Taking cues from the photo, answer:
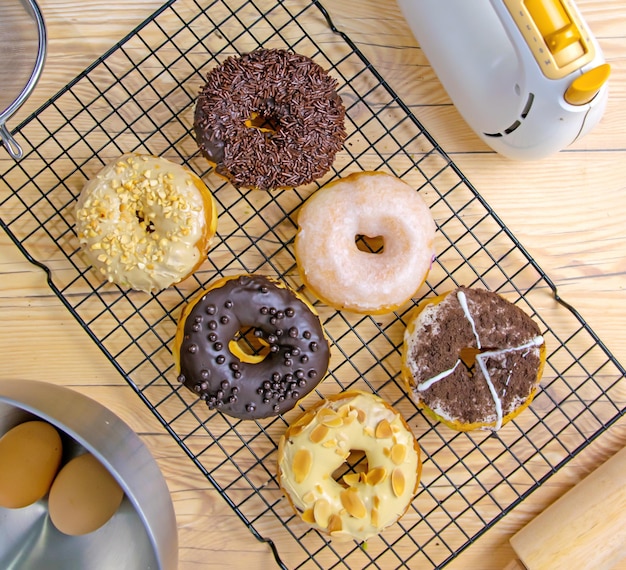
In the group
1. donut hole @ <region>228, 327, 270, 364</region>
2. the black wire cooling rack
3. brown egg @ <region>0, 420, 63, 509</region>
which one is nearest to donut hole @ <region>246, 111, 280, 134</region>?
the black wire cooling rack

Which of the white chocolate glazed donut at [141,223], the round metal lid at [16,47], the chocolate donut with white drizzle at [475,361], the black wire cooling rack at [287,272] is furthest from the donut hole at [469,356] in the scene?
the round metal lid at [16,47]

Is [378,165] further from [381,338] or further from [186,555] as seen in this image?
[186,555]

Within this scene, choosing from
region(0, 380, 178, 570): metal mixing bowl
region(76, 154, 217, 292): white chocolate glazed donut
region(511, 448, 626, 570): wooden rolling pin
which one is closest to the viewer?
region(0, 380, 178, 570): metal mixing bowl

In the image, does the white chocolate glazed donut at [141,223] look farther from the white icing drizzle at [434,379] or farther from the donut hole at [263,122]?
the white icing drizzle at [434,379]

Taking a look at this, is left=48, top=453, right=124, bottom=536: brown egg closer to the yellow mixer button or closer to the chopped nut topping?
the chopped nut topping

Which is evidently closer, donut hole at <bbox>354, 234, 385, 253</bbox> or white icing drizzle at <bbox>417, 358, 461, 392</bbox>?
white icing drizzle at <bbox>417, 358, 461, 392</bbox>

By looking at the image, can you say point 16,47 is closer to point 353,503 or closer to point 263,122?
point 263,122
